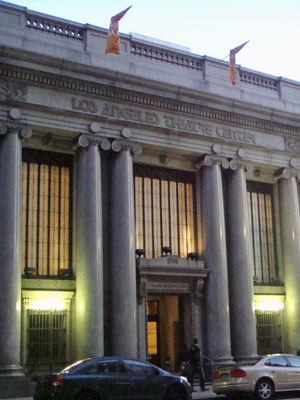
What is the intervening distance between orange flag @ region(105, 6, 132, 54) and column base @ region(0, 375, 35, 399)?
1279cm

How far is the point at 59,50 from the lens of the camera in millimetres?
23891

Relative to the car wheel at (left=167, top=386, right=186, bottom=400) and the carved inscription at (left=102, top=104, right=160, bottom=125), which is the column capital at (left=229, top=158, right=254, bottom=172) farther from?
the car wheel at (left=167, top=386, right=186, bottom=400)

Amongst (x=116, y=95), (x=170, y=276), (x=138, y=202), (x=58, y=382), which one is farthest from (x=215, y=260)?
(x=58, y=382)

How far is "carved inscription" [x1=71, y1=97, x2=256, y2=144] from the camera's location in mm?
24105

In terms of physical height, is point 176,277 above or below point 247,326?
above

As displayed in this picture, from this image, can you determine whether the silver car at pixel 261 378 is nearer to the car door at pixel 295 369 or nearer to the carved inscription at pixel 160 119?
the car door at pixel 295 369

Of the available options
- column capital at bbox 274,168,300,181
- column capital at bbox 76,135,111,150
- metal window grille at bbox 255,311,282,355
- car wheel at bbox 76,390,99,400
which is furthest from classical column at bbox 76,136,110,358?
column capital at bbox 274,168,300,181

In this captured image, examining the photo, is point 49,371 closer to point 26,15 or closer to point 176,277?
point 176,277

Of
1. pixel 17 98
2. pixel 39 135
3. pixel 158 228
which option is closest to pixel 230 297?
pixel 158 228

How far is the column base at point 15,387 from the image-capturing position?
19.8 m

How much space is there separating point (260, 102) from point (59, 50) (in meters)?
10.5

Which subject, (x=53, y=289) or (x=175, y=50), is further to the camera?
(x=175, y=50)

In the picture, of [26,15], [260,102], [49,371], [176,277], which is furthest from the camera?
[260,102]

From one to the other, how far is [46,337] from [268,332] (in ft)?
36.2
